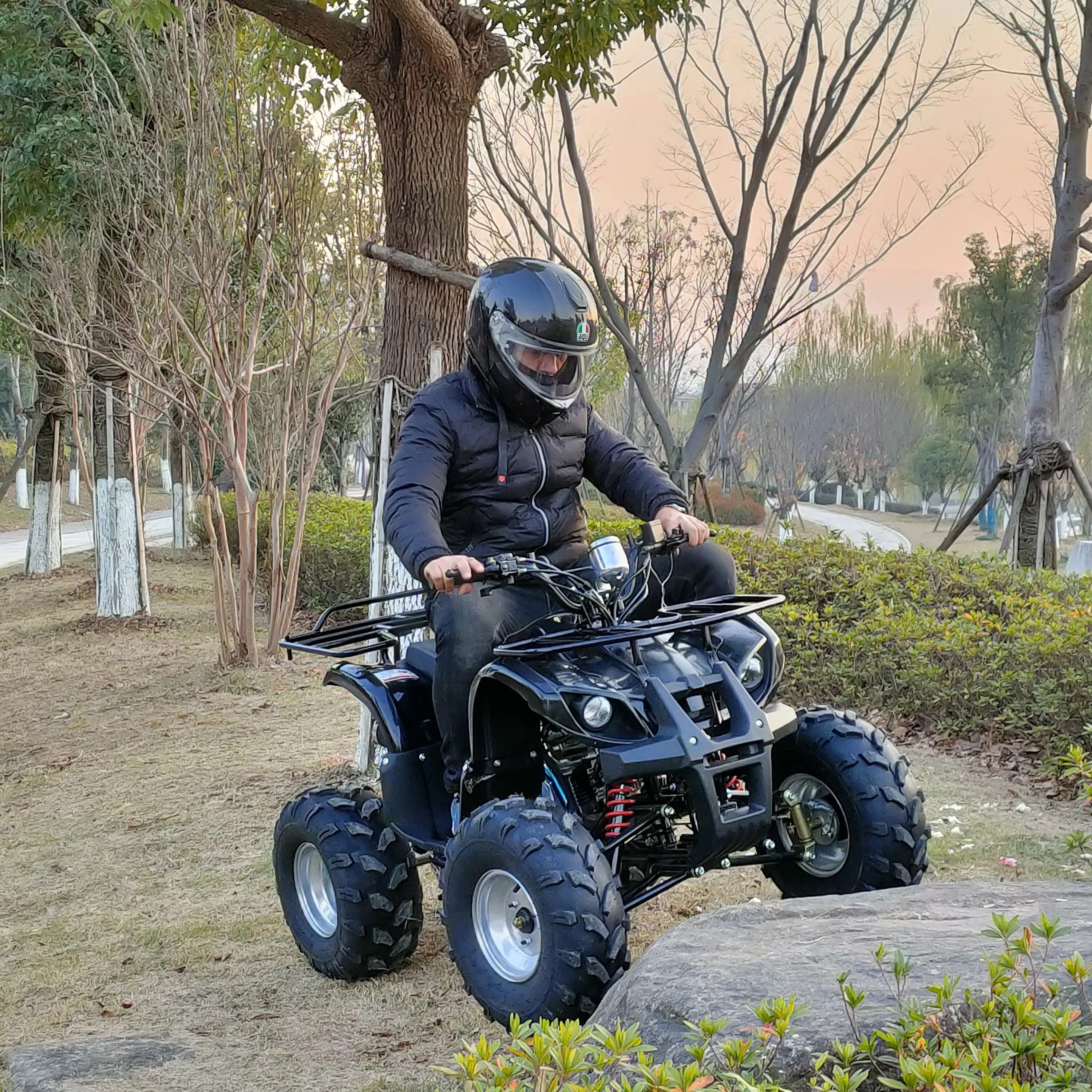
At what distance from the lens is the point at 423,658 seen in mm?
4316

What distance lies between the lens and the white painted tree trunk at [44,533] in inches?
774

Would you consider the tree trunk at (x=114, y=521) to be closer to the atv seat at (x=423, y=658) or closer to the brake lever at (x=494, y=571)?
the atv seat at (x=423, y=658)

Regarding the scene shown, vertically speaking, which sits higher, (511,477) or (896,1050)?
(511,477)

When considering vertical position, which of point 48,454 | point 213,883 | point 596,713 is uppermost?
point 48,454

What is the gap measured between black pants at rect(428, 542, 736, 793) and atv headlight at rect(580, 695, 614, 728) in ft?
1.34

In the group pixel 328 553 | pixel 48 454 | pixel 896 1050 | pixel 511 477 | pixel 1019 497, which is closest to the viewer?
pixel 896 1050

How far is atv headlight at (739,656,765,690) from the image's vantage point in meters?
3.82

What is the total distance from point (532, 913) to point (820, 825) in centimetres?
103

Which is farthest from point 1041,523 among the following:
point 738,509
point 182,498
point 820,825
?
point 738,509

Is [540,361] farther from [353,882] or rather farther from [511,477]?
[353,882]

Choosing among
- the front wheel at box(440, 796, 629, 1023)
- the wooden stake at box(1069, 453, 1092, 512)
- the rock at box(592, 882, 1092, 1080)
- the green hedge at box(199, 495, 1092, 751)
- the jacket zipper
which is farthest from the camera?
the wooden stake at box(1069, 453, 1092, 512)

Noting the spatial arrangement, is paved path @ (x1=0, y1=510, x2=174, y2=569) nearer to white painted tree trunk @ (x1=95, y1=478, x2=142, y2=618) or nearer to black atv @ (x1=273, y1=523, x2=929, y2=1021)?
white painted tree trunk @ (x1=95, y1=478, x2=142, y2=618)

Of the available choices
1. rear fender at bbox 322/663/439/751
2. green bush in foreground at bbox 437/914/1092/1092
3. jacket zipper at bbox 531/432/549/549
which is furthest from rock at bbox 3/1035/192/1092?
jacket zipper at bbox 531/432/549/549

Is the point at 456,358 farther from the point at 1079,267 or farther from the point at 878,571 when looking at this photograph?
the point at 1079,267
